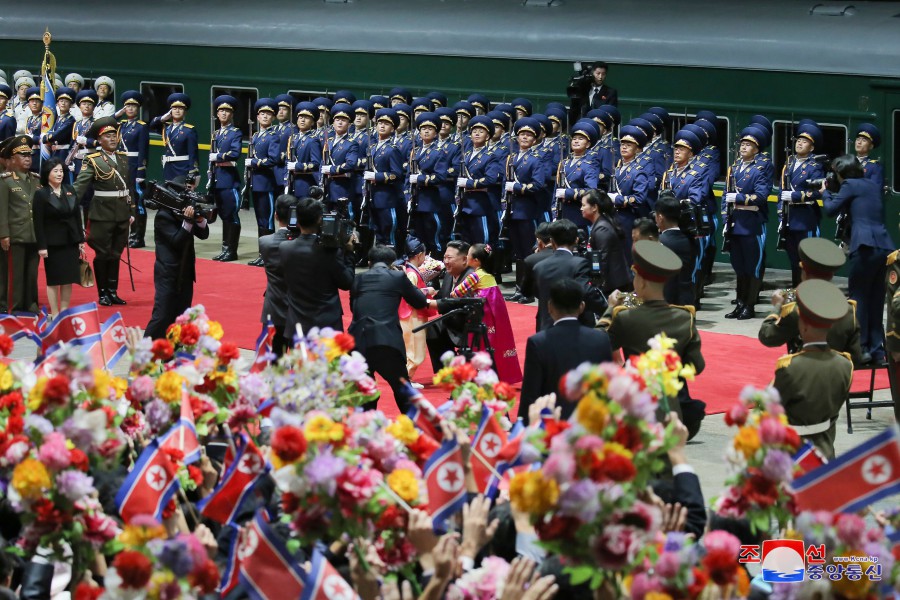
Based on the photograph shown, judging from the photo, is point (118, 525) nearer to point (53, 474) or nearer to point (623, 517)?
point (53, 474)

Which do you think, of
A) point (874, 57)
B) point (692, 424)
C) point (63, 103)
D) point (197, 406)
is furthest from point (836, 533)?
point (63, 103)

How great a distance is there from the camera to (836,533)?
4590mm

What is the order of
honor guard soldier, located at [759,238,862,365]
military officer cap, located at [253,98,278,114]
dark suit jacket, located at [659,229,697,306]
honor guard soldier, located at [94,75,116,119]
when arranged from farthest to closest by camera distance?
honor guard soldier, located at [94,75,116,119], military officer cap, located at [253,98,278,114], dark suit jacket, located at [659,229,697,306], honor guard soldier, located at [759,238,862,365]

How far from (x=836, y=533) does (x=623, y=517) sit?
0.62 m

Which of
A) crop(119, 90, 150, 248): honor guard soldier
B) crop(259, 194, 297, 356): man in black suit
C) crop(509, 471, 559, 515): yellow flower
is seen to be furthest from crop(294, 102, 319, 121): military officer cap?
crop(509, 471, 559, 515): yellow flower

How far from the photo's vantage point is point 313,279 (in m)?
10.6

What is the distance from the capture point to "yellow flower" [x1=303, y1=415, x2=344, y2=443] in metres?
4.94

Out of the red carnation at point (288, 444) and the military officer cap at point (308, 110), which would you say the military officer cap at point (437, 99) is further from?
the red carnation at point (288, 444)

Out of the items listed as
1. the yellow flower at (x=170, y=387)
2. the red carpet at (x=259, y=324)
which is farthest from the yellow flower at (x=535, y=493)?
the red carpet at (x=259, y=324)

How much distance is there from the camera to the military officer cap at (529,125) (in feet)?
57.5

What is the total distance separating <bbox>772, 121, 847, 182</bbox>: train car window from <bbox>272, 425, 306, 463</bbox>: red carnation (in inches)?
520

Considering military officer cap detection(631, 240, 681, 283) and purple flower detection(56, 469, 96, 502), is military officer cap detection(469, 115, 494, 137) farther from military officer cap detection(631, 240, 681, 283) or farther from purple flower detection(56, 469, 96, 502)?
purple flower detection(56, 469, 96, 502)

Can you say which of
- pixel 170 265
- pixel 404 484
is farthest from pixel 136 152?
pixel 404 484

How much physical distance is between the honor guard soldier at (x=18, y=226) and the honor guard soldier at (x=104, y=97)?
789cm
